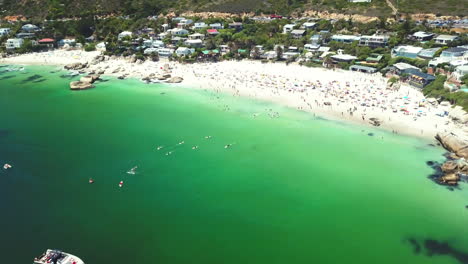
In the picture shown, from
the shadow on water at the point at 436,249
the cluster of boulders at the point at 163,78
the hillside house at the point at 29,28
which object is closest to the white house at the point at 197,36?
the cluster of boulders at the point at 163,78

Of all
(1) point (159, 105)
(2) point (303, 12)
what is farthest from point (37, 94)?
(2) point (303, 12)

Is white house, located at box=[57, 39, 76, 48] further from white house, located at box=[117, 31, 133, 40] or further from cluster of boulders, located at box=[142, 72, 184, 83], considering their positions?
cluster of boulders, located at box=[142, 72, 184, 83]

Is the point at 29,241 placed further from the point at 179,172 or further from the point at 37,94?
the point at 37,94

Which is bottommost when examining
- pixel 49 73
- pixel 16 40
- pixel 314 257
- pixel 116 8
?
pixel 314 257

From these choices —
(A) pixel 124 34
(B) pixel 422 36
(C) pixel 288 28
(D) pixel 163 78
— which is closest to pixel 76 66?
(A) pixel 124 34

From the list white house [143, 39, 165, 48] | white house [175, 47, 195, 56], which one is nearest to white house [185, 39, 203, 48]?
white house [175, 47, 195, 56]

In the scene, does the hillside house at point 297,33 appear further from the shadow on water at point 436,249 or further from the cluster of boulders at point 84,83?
the shadow on water at point 436,249
